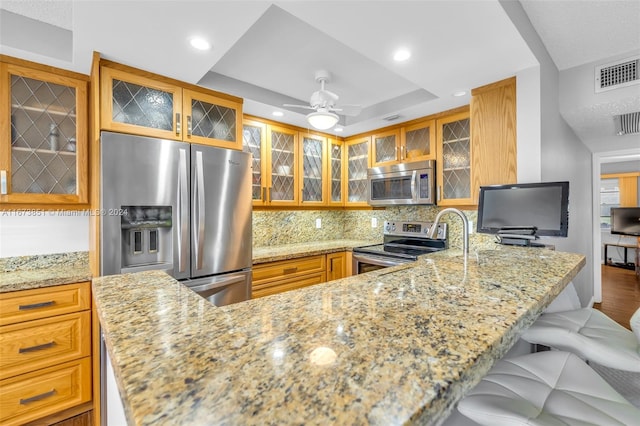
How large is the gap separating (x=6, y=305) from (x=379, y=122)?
10.7 feet

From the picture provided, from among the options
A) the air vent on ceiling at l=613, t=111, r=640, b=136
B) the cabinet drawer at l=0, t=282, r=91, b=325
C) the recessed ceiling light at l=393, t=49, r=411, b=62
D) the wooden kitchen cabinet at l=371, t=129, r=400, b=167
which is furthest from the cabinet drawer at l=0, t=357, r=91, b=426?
the air vent on ceiling at l=613, t=111, r=640, b=136

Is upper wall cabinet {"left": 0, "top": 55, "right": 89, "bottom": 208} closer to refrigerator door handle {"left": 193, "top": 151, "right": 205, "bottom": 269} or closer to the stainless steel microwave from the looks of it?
refrigerator door handle {"left": 193, "top": 151, "right": 205, "bottom": 269}

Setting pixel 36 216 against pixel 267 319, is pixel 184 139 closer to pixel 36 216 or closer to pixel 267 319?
pixel 36 216

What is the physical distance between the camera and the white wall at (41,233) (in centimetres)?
204

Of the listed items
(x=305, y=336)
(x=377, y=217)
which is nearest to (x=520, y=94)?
(x=377, y=217)

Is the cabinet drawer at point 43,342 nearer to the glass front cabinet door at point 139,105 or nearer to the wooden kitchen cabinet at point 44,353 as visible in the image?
the wooden kitchen cabinet at point 44,353

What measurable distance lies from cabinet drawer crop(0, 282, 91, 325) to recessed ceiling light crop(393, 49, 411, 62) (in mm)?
2476

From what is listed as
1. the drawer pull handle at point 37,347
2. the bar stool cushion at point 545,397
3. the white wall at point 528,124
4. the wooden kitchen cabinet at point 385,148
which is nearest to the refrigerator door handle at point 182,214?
the drawer pull handle at point 37,347

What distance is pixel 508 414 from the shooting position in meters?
0.65

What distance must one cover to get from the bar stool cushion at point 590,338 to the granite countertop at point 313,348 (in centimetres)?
22

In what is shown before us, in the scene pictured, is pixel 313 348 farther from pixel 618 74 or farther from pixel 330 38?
pixel 618 74

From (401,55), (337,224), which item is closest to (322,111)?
(401,55)

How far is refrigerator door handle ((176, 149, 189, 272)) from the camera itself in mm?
2020

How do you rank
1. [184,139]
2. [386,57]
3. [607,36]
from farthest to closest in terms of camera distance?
[184,139]
[607,36]
[386,57]
